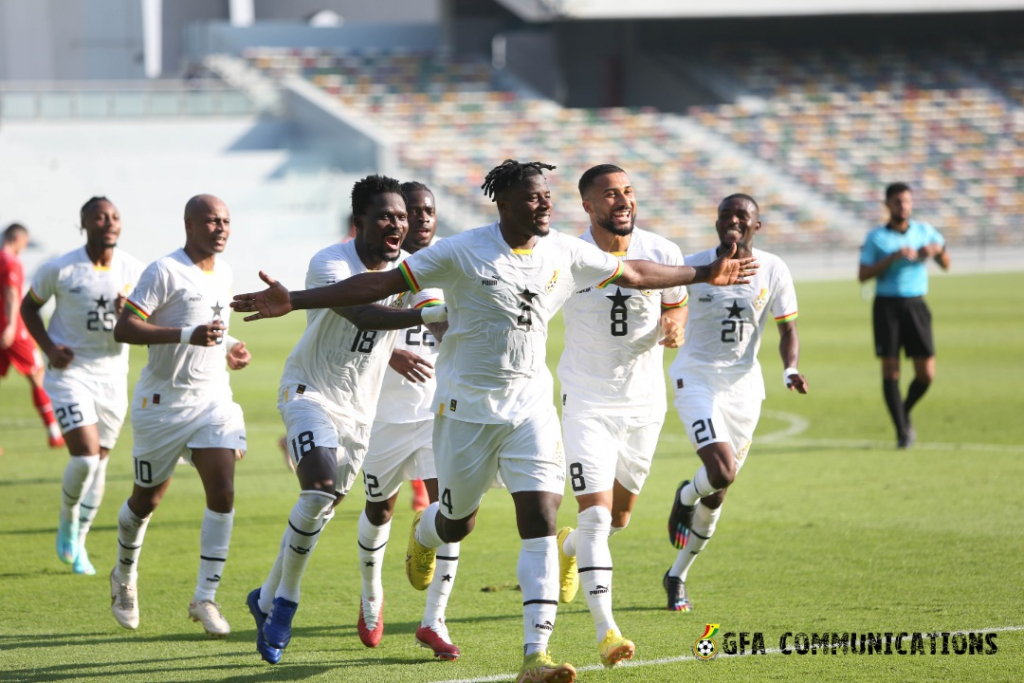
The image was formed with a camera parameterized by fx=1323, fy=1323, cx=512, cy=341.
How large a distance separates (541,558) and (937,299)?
24.8 m

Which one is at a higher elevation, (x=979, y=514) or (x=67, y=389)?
(x=67, y=389)

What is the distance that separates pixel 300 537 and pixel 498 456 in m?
1.17

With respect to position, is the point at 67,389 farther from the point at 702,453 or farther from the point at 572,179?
the point at 572,179

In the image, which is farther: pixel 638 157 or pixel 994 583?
pixel 638 157

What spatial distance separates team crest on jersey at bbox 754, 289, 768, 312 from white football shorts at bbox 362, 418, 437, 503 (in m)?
2.14

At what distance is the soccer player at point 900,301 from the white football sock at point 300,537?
25.8ft

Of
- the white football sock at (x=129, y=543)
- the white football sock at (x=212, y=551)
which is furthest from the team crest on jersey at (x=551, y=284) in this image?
the white football sock at (x=129, y=543)

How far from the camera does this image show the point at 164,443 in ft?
23.6

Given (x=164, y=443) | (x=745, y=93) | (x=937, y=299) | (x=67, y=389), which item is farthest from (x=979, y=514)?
(x=745, y=93)

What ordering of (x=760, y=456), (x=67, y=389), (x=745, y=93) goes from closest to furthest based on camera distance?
1. (x=67, y=389)
2. (x=760, y=456)
3. (x=745, y=93)

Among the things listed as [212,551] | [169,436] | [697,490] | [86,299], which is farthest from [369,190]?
[86,299]

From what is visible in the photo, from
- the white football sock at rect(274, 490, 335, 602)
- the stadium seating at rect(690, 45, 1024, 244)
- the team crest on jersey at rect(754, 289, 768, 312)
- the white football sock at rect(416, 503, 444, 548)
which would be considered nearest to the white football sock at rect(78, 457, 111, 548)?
the white football sock at rect(274, 490, 335, 602)

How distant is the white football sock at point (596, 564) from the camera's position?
5.88 meters

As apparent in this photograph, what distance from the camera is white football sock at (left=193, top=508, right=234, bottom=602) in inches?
274
